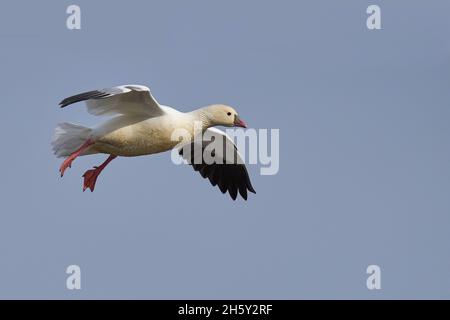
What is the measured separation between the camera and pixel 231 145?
1249cm

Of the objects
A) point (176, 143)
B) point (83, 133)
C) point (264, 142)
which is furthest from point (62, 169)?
point (264, 142)

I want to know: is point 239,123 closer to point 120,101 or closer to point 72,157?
point 120,101

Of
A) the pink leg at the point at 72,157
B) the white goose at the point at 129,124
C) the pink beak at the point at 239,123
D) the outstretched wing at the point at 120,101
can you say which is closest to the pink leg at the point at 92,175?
the white goose at the point at 129,124

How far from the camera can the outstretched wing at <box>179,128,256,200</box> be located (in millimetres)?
12602

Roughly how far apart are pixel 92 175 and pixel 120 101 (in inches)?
56.0

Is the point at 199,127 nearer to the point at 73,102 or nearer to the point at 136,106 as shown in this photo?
the point at 136,106

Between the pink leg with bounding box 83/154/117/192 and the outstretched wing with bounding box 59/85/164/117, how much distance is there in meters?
1.05

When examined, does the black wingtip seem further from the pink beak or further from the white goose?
the pink beak

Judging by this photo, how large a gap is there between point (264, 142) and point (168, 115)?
1422 millimetres

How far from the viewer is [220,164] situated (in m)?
12.8

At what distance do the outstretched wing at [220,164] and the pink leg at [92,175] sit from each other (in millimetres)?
1335

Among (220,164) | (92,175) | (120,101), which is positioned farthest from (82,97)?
(220,164)

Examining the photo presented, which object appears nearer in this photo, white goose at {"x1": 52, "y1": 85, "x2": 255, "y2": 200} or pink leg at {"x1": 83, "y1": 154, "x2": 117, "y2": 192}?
white goose at {"x1": 52, "y1": 85, "x2": 255, "y2": 200}

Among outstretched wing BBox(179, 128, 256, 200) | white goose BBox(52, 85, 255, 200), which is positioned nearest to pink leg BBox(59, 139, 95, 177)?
white goose BBox(52, 85, 255, 200)
